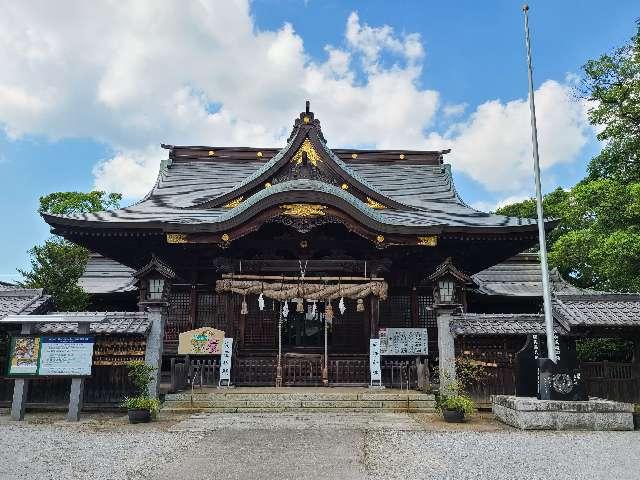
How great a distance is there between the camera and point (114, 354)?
10805 mm

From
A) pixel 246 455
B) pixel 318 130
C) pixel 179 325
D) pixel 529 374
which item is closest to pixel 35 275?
pixel 179 325

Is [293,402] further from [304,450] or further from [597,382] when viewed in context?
[597,382]

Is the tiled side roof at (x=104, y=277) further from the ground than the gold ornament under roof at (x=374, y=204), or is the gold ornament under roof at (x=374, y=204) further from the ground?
the gold ornament under roof at (x=374, y=204)

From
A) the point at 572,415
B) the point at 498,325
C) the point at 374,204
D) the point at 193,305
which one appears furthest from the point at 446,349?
the point at 193,305

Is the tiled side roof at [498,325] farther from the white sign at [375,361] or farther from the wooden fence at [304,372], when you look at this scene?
the white sign at [375,361]

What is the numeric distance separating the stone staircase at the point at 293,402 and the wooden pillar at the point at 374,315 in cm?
285

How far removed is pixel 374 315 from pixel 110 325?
6.92m

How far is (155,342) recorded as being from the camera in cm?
1087

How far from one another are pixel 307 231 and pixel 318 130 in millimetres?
4693

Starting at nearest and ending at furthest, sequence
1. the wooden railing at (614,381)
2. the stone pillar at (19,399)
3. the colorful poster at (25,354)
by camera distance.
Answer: the stone pillar at (19,399)
the colorful poster at (25,354)
the wooden railing at (614,381)

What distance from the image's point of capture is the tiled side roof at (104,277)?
650 inches

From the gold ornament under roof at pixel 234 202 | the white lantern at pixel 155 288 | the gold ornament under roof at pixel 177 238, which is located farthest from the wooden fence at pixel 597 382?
the gold ornament under roof at pixel 234 202

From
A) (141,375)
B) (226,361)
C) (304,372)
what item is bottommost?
(304,372)

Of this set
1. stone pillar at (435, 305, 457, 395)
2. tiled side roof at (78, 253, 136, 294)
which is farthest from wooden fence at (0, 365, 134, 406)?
stone pillar at (435, 305, 457, 395)
